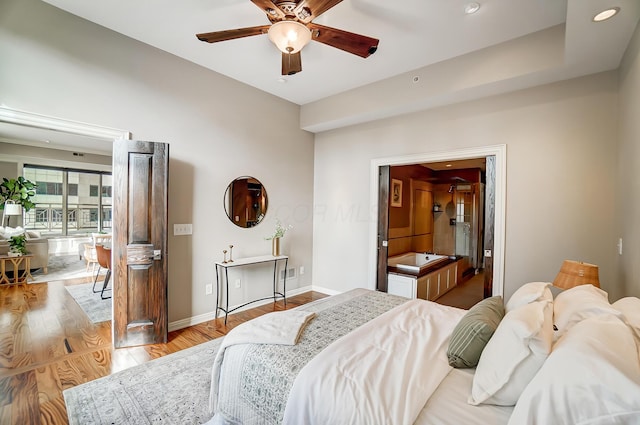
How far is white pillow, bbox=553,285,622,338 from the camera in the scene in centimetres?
129

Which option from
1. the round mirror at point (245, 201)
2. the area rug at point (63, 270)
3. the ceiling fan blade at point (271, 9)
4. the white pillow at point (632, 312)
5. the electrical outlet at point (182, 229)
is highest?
the ceiling fan blade at point (271, 9)

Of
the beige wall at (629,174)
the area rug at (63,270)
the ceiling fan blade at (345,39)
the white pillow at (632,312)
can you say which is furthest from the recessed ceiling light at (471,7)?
the area rug at (63,270)

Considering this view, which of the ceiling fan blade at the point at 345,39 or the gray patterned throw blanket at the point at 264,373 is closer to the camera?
the gray patterned throw blanket at the point at 264,373

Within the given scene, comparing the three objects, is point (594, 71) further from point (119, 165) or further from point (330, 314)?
point (119, 165)

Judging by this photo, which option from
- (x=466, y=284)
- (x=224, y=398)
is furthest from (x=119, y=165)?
(x=466, y=284)

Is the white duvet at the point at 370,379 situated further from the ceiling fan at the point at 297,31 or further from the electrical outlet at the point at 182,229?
the electrical outlet at the point at 182,229

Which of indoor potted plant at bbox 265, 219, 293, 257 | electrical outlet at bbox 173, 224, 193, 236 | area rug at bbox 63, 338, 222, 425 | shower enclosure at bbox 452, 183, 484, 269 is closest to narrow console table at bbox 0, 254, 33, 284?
electrical outlet at bbox 173, 224, 193, 236

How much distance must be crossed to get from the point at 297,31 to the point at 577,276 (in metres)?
2.78

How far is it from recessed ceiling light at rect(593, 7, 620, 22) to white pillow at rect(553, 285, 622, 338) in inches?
70.7

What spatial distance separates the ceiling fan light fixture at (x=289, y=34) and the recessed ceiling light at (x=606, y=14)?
1967 mm

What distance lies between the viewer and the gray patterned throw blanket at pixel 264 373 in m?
1.36

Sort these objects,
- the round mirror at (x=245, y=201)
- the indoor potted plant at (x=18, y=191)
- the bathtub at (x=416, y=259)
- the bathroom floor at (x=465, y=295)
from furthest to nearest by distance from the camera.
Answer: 1. the indoor potted plant at (x=18, y=191)
2. the bathtub at (x=416, y=259)
3. the bathroom floor at (x=465, y=295)
4. the round mirror at (x=245, y=201)

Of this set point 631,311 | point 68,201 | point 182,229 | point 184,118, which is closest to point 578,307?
point 631,311

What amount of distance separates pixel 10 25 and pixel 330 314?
353 cm
